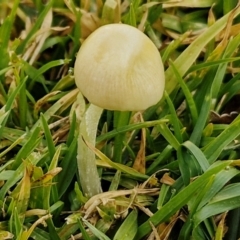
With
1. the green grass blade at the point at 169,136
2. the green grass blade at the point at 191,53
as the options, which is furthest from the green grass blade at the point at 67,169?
the green grass blade at the point at 191,53

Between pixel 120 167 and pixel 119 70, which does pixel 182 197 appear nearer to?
pixel 120 167

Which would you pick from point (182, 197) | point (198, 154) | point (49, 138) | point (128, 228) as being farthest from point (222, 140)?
point (49, 138)

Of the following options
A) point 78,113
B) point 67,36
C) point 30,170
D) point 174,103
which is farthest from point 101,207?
point 67,36

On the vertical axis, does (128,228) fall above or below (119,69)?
below

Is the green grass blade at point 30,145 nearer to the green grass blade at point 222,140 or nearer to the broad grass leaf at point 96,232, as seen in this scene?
the broad grass leaf at point 96,232

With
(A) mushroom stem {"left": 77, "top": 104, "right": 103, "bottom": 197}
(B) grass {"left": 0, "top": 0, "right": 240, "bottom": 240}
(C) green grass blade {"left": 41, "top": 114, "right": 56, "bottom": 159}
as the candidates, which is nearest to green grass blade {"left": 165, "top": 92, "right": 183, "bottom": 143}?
(B) grass {"left": 0, "top": 0, "right": 240, "bottom": 240}

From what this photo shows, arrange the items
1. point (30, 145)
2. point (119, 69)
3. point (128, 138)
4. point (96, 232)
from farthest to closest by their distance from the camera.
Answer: point (128, 138)
point (30, 145)
point (96, 232)
point (119, 69)

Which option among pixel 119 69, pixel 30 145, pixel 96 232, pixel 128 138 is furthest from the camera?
pixel 128 138
